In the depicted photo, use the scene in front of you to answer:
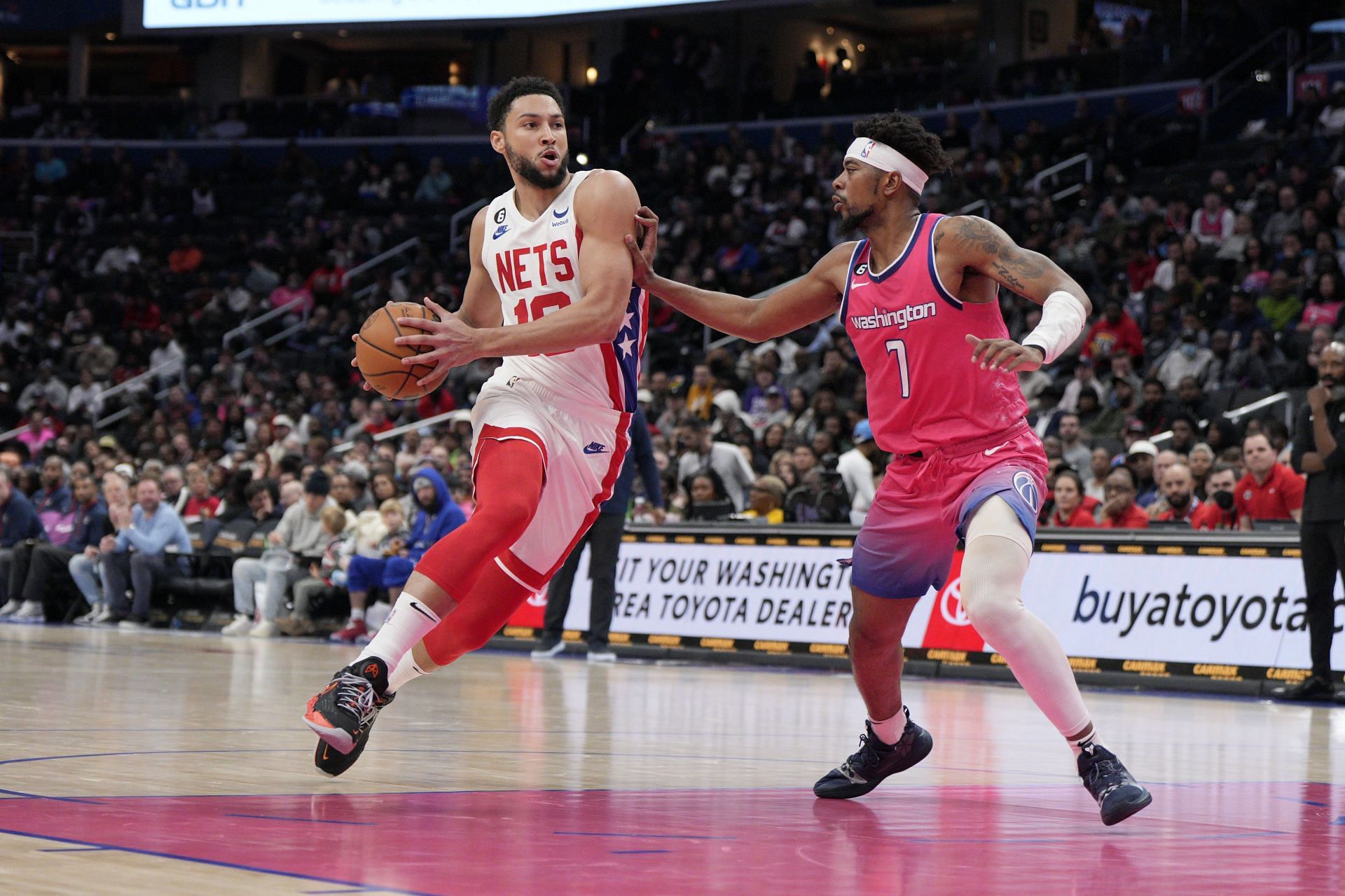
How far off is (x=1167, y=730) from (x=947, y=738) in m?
1.25

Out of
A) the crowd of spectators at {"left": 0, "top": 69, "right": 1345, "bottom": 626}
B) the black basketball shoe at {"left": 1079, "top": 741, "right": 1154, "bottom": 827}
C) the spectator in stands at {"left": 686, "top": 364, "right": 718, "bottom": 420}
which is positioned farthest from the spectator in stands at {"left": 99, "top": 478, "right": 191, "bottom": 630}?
the black basketball shoe at {"left": 1079, "top": 741, "right": 1154, "bottom": 827}

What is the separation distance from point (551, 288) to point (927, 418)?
123 cm

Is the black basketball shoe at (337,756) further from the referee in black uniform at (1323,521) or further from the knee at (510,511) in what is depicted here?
the referee in black uniform at (1323,521)

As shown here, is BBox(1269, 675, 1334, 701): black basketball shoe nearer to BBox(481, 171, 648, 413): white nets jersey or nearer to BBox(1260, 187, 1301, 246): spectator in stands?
BBox(481, 171, 648, 413): white nets jersey

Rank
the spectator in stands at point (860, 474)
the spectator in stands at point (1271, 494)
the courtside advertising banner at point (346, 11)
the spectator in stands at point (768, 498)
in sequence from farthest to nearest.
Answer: the courtside advertising banner at point (346, 11)
the spectator in stands at point (768, 498)
the spectator in stands at point (860, 474)
the spectator in stands at point (1271, 494)

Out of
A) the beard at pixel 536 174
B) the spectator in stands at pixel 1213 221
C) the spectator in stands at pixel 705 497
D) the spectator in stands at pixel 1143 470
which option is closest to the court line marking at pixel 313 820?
the beard at pixel 536 174

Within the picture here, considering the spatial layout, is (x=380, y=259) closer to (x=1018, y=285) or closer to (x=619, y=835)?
(x=1018, y=285)

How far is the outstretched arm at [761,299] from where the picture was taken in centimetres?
512

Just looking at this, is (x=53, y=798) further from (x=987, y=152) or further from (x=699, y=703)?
(x=987, y=152)

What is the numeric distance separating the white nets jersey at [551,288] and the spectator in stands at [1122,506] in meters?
6.95

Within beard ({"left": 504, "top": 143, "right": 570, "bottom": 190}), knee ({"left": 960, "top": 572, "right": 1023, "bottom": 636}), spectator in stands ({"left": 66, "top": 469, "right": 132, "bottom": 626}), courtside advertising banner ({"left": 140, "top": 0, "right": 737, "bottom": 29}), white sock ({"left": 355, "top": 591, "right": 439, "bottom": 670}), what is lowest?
spectator in stands ({"left": 66, "top": 469, "right": 132, "bottom": 626})

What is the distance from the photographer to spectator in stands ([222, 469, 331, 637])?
49.7 ft

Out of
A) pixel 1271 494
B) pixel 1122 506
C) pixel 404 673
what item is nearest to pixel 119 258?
pixel 1122 506

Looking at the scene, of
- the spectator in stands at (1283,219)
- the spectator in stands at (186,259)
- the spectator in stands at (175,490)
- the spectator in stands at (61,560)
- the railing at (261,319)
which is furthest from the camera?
the spectator in stands at (186,259)
